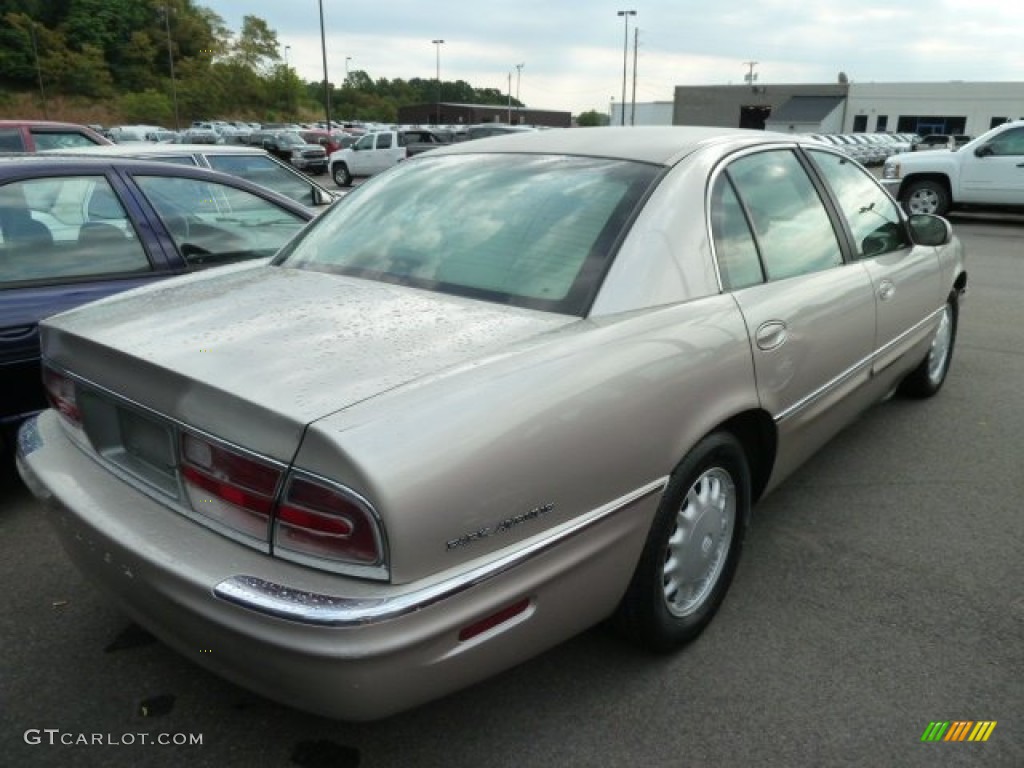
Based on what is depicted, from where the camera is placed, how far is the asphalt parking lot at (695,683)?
2025mm

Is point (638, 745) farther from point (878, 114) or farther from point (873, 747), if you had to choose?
point (878, 114)

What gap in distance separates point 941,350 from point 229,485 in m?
4.43

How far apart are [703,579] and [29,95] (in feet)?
323

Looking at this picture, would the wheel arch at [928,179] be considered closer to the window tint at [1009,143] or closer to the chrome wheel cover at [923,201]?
the chrome wheel cover at [923,201]

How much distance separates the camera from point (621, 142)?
9.01 ft

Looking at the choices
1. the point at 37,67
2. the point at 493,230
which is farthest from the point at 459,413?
the point at 37,67

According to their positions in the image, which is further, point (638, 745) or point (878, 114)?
point (878, 114)

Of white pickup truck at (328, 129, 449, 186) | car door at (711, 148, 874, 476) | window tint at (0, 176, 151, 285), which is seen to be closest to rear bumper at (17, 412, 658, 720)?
car door at (711, 148, 874, 476)

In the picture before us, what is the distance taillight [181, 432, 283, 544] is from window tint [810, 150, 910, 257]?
8.90 feet

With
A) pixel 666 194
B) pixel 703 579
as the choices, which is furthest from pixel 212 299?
pixel 703 579

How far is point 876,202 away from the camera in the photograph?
374 cm

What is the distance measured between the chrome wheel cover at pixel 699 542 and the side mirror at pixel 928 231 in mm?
2138

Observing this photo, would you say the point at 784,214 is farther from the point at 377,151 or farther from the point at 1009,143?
the point at 377,151

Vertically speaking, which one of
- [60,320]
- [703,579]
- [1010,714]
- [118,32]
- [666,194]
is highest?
[118,32]
